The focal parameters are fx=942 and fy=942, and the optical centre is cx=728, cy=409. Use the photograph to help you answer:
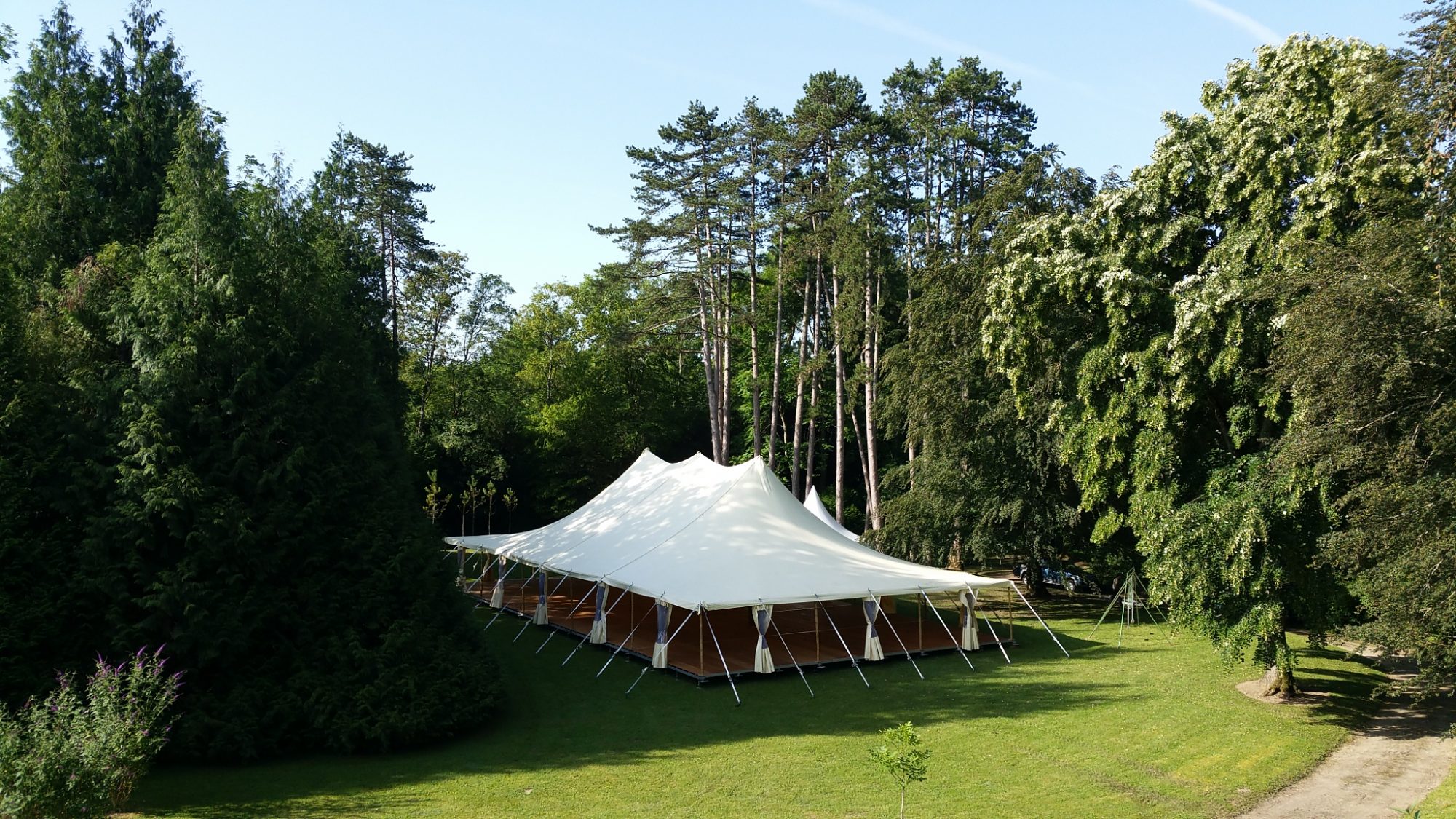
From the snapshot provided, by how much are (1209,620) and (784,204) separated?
749 inches

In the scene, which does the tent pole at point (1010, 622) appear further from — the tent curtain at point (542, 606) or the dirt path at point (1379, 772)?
the tent curtain at point (542, 606)

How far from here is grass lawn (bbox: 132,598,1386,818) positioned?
8750mm

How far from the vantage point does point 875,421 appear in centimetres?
2591

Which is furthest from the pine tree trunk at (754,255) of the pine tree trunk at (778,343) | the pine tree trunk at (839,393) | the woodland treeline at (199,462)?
the woodland treeline at (199,462)

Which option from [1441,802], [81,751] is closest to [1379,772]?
[1441,802]

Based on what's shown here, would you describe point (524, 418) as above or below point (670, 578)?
above

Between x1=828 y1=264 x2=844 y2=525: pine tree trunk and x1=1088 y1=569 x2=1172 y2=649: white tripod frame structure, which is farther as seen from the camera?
x1=828 y1=264 x2=844 y2=525: pine tree trunk

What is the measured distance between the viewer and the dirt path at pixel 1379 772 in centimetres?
886

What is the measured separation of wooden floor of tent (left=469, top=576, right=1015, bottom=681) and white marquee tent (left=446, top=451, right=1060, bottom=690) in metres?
0.22

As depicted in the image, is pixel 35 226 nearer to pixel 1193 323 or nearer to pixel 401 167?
→ pixel 1193 323

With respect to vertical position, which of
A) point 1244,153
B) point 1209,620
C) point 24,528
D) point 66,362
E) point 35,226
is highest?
point 1244,153

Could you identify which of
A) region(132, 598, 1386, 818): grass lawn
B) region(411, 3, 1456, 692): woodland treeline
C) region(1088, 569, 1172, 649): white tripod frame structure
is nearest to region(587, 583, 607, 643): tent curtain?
region(132, 598, 1386, 818): grass lawn

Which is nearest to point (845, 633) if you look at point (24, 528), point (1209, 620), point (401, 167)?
point (1209, 620)

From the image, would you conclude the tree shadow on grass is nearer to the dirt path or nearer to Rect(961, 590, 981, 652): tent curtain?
Rect(961, 590, 981, 652): tent curtain
